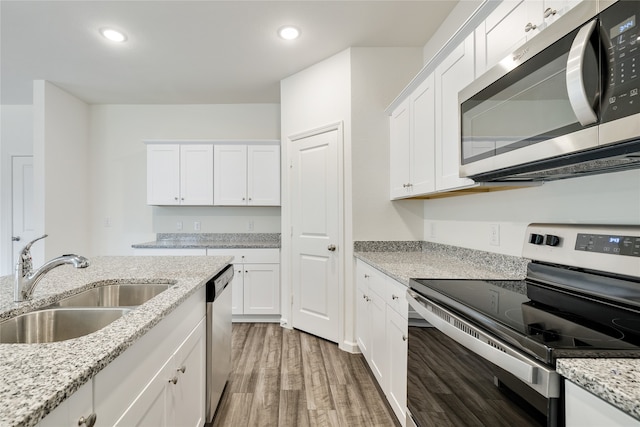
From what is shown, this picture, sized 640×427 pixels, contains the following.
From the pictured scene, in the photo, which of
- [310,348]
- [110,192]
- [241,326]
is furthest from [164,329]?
[110,192]

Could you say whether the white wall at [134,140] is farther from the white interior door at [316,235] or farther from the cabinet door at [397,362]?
the cabinet door at [397,362]

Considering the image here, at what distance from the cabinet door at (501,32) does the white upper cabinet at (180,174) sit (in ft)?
10.1

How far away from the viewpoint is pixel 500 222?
171 cm

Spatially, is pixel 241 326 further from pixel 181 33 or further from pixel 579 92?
pixel 579 92

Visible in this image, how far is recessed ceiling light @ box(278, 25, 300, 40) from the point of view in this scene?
2484 millimetres

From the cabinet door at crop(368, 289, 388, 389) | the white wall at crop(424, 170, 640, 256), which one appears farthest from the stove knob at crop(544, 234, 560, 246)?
the cabinet door at crop(368, 289, 388, 389)

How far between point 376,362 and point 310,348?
2.96 feet

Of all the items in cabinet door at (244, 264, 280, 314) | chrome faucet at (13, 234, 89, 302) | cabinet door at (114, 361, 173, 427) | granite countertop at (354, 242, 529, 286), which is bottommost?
cabinet door at (244, 264, 280, 314)

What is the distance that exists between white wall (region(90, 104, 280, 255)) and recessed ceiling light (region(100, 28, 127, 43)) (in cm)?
147

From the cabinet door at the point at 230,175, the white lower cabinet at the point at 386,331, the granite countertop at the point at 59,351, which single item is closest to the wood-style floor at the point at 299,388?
the white lower cabinet at the point at 386,331

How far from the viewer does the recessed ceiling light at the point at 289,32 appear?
2.48 meters

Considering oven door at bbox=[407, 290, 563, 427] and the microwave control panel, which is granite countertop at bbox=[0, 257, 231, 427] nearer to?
oven door at bbox=[407, 290, 563, 427]

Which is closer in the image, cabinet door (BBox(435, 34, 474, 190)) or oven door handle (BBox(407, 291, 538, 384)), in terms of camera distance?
oven door handle (BBox(407, 291, 538, 384))

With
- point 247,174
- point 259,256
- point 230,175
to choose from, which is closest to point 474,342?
point 259,256
